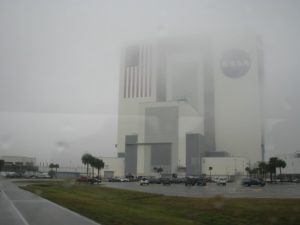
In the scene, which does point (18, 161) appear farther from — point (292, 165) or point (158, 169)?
point (292, 165)

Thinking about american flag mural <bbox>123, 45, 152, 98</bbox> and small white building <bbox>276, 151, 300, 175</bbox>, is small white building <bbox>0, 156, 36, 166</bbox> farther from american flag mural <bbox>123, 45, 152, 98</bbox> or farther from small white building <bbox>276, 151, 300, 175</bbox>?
small white building <bbox>276, 151, 300, 175</bbox>

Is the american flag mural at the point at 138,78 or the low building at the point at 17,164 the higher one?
the american flag mural at the point at 138,78

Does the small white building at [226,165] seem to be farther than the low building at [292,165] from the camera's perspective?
No

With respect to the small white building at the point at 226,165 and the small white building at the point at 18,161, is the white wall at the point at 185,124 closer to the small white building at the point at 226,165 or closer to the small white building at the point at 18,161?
the small white building at the point at 226,165

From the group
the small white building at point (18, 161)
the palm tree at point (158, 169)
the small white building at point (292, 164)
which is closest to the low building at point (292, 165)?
the small white building at point (292, 164)

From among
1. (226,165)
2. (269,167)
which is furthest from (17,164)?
(269,167)

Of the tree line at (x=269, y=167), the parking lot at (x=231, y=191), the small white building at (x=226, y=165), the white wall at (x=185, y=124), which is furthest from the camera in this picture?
the small white building at (x=226, y=165)

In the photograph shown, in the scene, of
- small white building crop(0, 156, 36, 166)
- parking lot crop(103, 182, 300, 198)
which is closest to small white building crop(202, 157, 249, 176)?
small white building crop(0, 156, 36, 166)

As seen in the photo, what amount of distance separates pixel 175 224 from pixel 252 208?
5.99 metres

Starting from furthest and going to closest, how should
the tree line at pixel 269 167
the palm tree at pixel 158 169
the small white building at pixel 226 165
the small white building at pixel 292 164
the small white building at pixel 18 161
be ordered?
the small white building at pixel 292 164
the small white building at pixel 18 161
the palm tree at pixel 158 169
the small white building at pixel 226 165
the tree line at pixel 269 167

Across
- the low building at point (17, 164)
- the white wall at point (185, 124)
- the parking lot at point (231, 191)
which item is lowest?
the parking lot at point (231, 191)

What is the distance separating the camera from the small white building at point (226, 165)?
5207 inches

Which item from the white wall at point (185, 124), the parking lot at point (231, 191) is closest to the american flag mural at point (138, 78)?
the white wall at point (185, 124)

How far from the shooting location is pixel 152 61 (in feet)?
350
